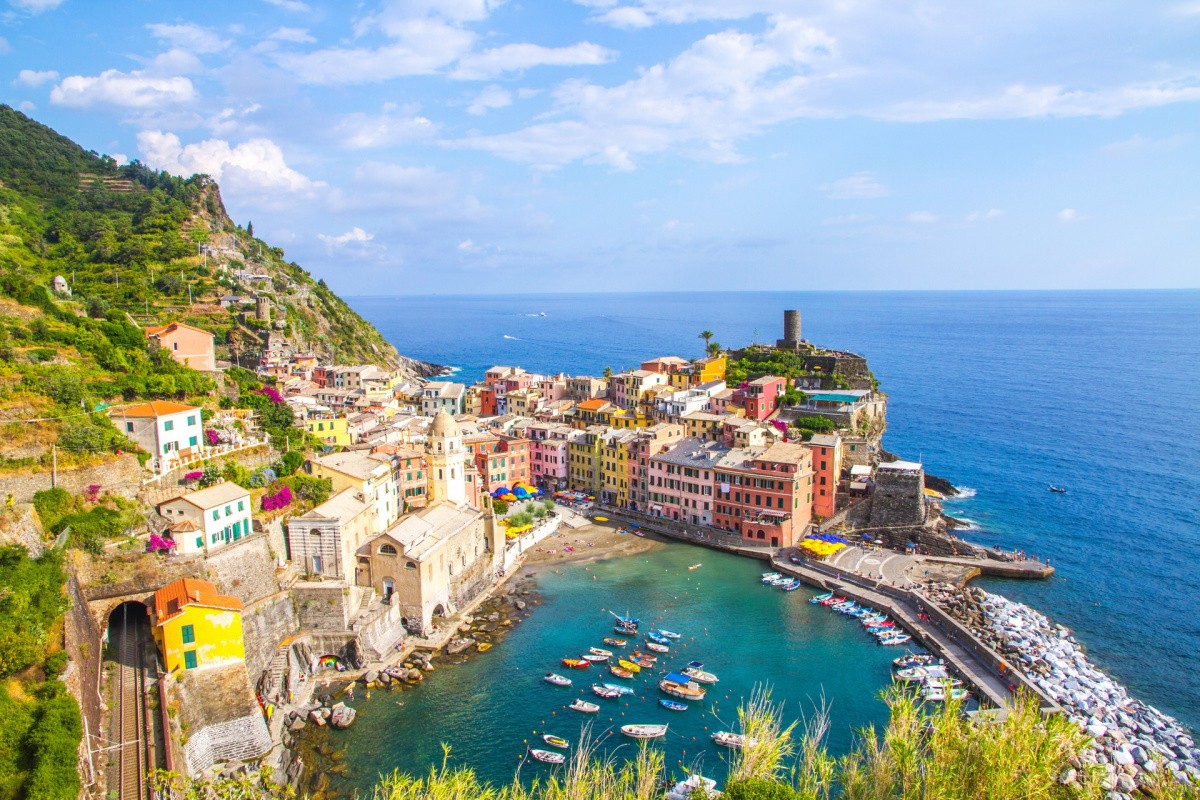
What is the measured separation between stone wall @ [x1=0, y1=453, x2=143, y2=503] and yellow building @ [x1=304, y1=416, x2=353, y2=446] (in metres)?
20.0

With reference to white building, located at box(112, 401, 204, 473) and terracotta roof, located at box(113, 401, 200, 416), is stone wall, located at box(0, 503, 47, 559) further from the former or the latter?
terracotta roof, located at box(113, 401, 200, 416)

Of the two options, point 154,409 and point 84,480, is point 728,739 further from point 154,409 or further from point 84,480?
point 154,409

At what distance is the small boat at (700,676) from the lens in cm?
4091

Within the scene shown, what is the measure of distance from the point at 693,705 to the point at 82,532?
31040 mm

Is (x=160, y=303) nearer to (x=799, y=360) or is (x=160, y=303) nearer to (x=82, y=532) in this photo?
(x=82, y=532)

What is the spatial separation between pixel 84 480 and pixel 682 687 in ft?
108

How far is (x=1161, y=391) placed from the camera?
124 m

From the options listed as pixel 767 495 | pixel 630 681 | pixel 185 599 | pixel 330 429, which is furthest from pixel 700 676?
pixel 330 429

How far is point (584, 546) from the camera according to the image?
61.8m

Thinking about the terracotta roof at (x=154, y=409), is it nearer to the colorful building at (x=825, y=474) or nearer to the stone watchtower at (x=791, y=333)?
the colorful building at (x=825, y=474)

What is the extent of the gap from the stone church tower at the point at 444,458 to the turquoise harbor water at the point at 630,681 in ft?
32.8

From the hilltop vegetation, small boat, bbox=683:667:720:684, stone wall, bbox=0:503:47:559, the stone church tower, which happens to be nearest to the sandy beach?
the stone church tower

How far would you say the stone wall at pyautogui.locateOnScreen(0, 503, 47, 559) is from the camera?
31781 millimetres

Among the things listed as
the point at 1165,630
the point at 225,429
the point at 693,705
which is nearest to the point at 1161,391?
the point at 1165,630
